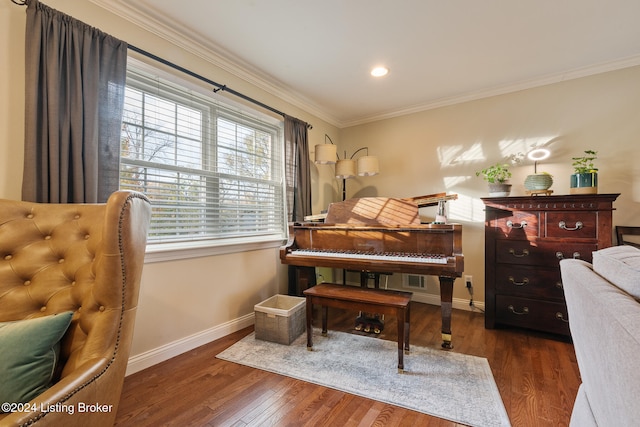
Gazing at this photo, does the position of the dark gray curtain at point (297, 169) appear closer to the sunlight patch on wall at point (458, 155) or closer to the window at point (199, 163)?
the window at point (199, 163)

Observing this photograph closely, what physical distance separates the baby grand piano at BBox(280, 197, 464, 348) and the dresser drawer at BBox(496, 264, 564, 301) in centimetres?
80

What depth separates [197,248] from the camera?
85.5 inches

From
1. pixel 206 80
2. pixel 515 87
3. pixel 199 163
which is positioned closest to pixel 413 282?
pixel 515 87

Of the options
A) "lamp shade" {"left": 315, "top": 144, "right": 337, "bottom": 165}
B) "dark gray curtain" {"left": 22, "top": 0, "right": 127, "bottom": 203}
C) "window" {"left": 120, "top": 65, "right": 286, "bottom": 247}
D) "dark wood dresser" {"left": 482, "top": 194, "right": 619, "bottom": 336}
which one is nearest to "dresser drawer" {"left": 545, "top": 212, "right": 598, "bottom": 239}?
"dark wood dresser" {"left": 482, "top": 194, "right": 619, "bottom": 336}

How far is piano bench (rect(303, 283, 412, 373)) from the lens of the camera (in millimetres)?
1808

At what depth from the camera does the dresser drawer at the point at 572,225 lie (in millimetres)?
2170

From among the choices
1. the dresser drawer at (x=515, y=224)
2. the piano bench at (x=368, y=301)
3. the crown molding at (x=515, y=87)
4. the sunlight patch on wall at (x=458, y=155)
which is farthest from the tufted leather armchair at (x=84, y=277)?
the crown molding at (x=515, y=87)

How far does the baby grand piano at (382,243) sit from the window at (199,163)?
56 cm

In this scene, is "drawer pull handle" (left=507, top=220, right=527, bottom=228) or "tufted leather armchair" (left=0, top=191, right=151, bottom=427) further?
"drawer pull handle" (left=507, top=220, right=527, bottom=228)

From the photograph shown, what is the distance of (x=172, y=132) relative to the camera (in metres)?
2.13

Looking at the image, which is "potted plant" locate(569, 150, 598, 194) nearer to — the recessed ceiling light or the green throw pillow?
the recessed ceiling light

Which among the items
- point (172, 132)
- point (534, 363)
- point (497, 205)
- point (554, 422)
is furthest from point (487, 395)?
point (172, 132)

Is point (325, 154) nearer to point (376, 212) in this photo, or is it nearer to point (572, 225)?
point (376, 212)

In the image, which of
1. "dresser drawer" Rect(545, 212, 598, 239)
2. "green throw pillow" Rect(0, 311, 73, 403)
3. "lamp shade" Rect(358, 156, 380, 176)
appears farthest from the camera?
"lamp shade" Rect(358, 156, 380, 176)
